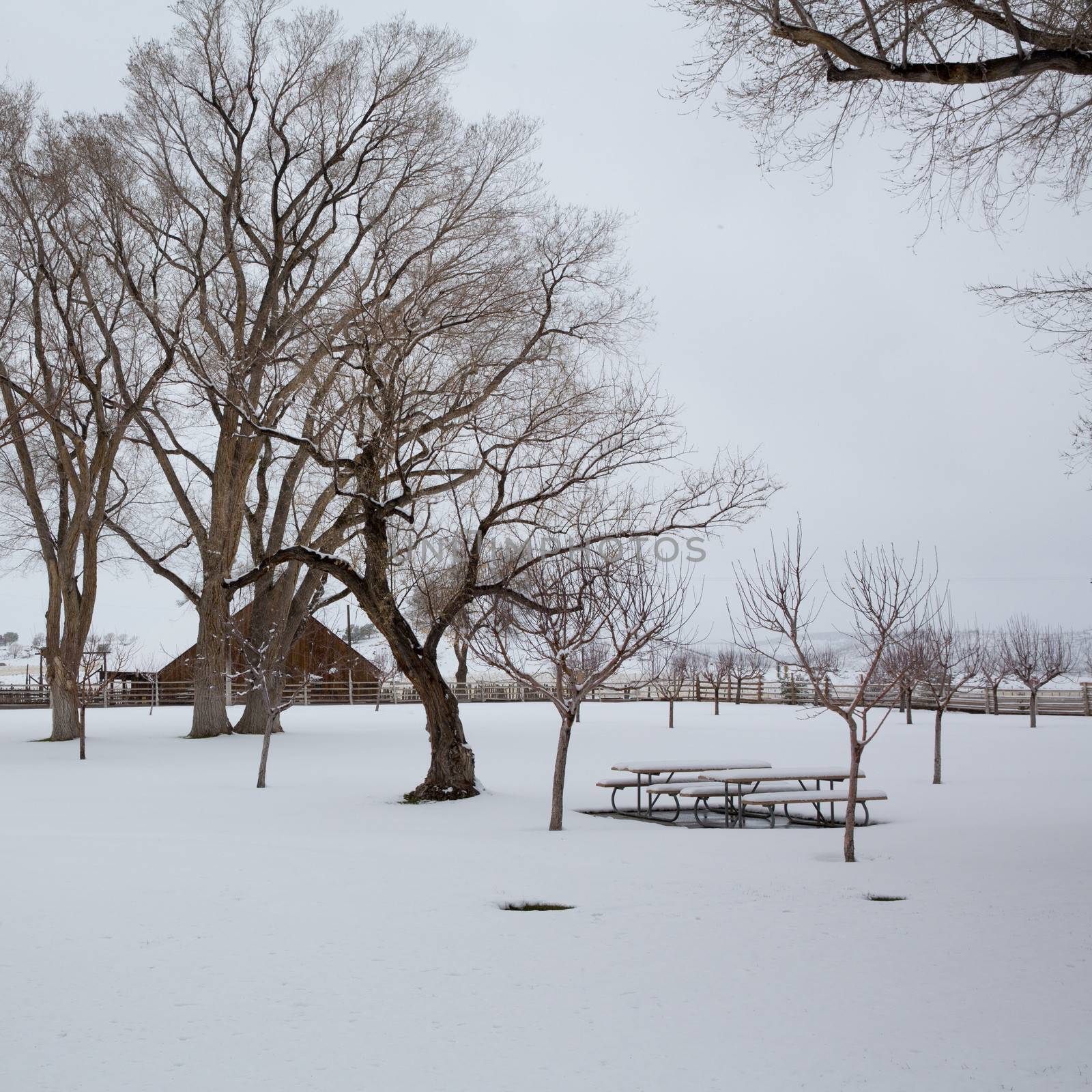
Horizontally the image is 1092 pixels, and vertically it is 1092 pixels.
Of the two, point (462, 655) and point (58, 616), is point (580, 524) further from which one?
point (462, 655)

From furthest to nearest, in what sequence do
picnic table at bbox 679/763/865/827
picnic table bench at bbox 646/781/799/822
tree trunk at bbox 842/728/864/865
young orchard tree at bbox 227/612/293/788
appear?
young orchard tree at bbox 227/612/293/788, picnic table at bbox 679/763/865/827, picnic table bench at bbox 646/781/799/822, tree trunk at bbox 842/728/864/865

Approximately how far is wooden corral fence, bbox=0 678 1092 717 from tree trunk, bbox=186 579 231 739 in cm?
1075

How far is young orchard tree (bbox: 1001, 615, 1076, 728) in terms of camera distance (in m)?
30.0

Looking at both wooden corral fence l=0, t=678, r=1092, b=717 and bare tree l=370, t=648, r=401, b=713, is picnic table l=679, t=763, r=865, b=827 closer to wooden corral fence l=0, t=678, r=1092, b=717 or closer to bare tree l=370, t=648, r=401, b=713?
wooden corral fence l=0, t=678, r=1092, b=717

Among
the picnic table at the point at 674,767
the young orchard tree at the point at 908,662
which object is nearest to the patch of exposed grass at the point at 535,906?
the young orchard tree at the point at 908,662

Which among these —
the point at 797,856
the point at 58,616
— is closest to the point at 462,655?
the point at 58,616

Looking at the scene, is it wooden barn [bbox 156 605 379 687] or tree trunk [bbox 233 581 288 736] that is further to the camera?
wooden barn [bbox 156 605 379 687]

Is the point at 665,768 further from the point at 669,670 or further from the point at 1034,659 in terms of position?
the point at 669,670

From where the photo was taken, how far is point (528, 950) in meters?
6.69

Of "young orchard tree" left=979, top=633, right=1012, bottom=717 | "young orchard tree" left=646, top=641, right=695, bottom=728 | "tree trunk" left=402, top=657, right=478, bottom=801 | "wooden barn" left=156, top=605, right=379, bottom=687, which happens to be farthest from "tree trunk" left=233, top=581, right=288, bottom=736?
"young orchard tree" left=979, top=633, right=1012, bottom=717

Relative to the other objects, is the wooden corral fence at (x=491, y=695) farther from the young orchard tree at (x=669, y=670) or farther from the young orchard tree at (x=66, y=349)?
the young orchard tree at (x=66, y=349)

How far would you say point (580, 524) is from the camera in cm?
1470

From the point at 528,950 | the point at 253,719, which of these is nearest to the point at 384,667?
the point at 253,719

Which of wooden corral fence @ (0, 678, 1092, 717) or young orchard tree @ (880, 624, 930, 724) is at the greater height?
young orchard tree @ (880, 624, 930, 724)
